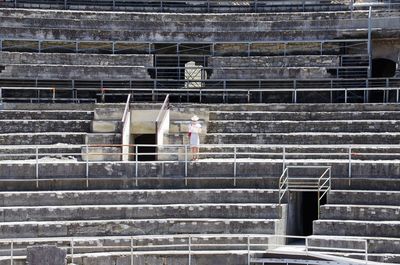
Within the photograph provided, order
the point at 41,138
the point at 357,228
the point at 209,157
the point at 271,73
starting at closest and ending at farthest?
the point at 357,228, the point at 209,157, the point at 41,138, the point at 271,73

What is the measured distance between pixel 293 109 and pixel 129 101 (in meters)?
4.71

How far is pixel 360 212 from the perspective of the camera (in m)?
21.6

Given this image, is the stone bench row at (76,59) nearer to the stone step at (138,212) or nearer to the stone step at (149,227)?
the stone step at (138,212)

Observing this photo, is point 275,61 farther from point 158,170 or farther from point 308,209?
point 158,170

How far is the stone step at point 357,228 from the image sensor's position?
2098 cm

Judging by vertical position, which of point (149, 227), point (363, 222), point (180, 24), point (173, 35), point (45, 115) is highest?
point (180, 24)

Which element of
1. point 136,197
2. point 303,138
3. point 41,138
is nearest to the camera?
point 136,197

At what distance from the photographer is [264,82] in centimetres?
3070

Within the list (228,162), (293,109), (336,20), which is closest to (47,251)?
(228,162)

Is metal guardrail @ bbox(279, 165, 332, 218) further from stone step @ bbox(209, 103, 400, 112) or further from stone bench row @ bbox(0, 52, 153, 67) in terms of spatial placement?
stone bench row @ bbox(0, 52, 153, 67)

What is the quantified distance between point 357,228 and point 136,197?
518 centimetres

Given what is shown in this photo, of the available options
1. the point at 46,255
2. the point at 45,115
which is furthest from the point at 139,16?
the point at 46,255

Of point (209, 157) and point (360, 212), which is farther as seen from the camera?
point (209, 157)

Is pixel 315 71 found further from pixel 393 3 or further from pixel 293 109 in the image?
pixel 393 3
